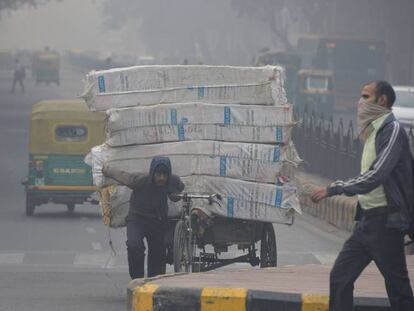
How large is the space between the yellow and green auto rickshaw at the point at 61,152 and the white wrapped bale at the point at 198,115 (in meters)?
12.1

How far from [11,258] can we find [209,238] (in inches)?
230

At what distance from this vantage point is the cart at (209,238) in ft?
40.9

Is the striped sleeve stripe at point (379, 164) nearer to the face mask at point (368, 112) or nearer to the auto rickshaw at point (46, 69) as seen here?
the face mask at point (368, 112)

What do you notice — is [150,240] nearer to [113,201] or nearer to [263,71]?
[113,201]

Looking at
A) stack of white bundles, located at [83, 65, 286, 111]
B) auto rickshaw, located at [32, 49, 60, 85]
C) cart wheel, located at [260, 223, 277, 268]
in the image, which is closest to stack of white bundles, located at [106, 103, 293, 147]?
stack of white bundles, located at [83, 65, 286, 111]

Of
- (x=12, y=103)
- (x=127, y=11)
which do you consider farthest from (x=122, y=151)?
(x=127, y=11)

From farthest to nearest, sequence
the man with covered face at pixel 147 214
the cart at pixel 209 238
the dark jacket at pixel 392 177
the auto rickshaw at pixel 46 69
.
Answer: the auto rickshaw at pixel 46 69
the man with covered face at pixel 147 214
the cart at pixel 209 238
the dark jacket at pixel 392 177

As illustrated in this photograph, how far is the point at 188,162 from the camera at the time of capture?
13156 millimetres

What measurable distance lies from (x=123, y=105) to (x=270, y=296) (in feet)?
13.0

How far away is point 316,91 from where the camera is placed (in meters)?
58.8

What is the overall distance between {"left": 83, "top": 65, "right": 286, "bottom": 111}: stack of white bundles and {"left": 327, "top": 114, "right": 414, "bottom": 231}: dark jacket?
15.8 feet

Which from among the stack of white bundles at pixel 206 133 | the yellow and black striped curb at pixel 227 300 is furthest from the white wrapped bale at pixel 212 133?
the yellow and black striped curb at pixel 227 300

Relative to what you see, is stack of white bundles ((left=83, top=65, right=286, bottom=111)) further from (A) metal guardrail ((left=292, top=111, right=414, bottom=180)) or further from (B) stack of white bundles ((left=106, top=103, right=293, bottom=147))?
(A) metal guardrail ((left=292, top=111, right=414, bottom=180))

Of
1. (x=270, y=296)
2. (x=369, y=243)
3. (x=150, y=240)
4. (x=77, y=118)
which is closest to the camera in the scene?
(x=369, y=243)
